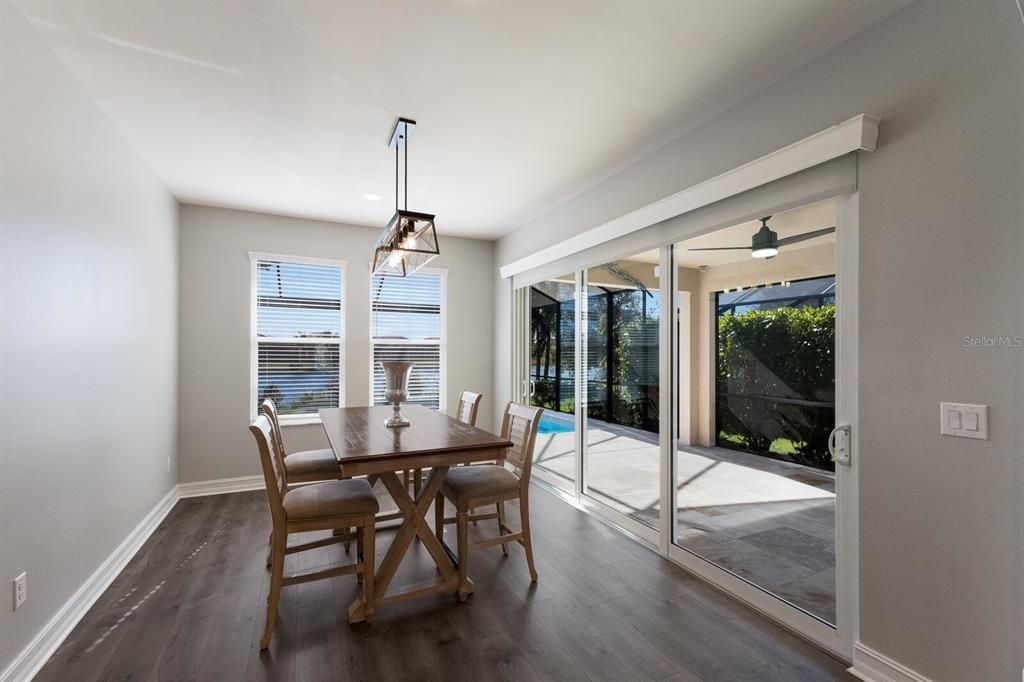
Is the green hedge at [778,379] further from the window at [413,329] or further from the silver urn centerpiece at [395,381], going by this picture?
the window at [413,329]

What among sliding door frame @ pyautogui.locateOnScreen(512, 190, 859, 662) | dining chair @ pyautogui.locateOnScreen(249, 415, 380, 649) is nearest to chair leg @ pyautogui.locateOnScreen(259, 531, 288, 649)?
dining chair @ pyautogui.locateOnScreen(249, 415, 380, 649)

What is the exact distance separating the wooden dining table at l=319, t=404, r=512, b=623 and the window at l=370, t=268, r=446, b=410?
8.00 ft

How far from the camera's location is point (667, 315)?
9.98 feet

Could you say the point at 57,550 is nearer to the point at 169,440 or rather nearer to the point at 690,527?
the point at 169,440

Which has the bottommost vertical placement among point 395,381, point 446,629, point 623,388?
point 446,629

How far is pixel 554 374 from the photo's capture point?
15.0ft

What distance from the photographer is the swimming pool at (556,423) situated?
430cm

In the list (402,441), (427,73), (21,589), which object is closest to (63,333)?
(21,589)

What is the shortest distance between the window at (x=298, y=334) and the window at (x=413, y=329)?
39 centimetres

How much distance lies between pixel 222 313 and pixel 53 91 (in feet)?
8.44

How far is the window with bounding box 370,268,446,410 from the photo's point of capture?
202 inches

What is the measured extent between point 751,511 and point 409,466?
1.94 m

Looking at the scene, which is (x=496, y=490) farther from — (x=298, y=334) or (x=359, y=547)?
(x=298, y=334)

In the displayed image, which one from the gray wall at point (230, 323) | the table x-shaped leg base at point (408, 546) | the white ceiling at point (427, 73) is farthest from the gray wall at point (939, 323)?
the gray wall at point (230, 323)
